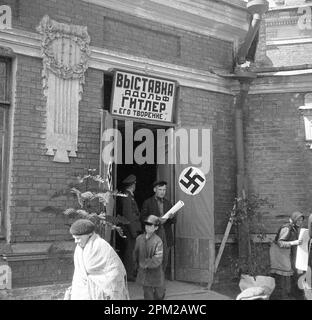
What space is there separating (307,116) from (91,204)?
15.6 feet

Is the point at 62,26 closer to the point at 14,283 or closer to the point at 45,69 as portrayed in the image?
the point at 45,69

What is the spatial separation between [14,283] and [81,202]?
145cm

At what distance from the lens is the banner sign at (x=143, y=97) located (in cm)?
762

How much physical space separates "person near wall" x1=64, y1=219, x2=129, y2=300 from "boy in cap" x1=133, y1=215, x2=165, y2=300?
1.69 m

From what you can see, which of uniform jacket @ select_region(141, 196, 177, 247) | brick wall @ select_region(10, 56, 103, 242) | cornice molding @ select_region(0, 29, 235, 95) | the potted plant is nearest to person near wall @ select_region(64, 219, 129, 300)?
brick wall @ select_region(10, 56, 103, 242)

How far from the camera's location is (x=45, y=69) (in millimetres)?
6793

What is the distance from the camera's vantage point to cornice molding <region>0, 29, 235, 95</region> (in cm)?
652

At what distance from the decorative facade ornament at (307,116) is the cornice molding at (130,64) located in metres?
1.46

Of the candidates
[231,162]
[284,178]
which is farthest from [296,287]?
[231,162]

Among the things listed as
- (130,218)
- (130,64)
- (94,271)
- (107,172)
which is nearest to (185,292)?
(130,218)

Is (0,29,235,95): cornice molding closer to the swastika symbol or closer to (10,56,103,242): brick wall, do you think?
(10,56,103,242): brick wall

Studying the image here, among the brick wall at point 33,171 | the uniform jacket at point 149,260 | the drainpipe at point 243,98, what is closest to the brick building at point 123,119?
the brick wall at point 33,171

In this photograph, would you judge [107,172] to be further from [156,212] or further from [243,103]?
[243,103]

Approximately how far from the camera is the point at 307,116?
353 inches
